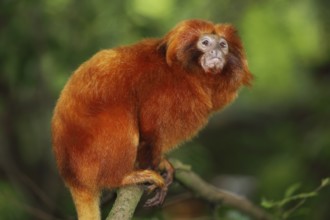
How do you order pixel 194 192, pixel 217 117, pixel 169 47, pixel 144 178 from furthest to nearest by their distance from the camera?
pixel 217 117 → pixel 194 192 → pixel 169 47 → pixel 144 178

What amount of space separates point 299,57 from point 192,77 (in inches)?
175

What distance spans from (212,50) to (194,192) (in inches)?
34.9

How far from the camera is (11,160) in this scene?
22.1 feet

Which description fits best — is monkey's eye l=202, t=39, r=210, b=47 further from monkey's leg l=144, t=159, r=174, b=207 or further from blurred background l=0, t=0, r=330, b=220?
blurred background l=0, t=0, r=330, b=220

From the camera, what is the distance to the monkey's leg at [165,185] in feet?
12.7

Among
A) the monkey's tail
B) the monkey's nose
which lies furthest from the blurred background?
the monkey's nose

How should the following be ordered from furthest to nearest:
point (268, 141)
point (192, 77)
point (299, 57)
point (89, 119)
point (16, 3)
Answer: point (299, 57), point (268, 141), point (16, 3), point (192, 77), point (89, 119)

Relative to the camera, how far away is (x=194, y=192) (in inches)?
171

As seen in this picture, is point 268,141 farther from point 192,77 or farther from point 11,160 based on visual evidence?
point 192,77

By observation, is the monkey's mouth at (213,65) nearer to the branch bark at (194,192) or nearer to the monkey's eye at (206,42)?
the monkey's eye at (206,42)

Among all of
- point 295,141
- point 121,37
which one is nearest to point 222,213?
point 295,141

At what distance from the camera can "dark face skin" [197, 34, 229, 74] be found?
153 inches

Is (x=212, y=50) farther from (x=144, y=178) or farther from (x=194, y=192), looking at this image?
(x=194, y=192)

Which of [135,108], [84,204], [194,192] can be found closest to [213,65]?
[135,108]
